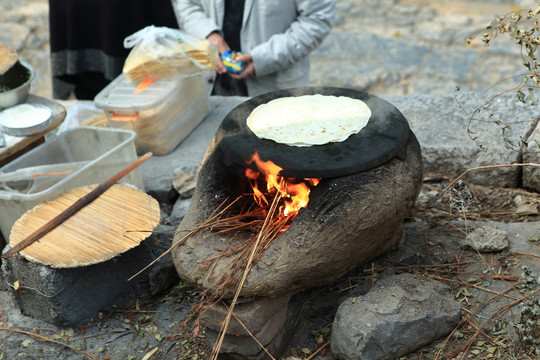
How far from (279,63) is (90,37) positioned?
2.23 meters

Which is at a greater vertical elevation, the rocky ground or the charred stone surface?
the charred stone surface

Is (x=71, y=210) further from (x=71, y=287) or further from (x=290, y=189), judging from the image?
(x=290, y=189)

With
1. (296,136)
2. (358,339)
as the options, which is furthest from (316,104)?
(358,339)

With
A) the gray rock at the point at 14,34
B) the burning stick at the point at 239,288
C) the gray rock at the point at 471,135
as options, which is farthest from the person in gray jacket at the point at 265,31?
the gray rock at the point at 14,34

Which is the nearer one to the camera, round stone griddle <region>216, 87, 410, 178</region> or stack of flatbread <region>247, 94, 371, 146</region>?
round stone griddle <region>216, 87, 410, 178</region>

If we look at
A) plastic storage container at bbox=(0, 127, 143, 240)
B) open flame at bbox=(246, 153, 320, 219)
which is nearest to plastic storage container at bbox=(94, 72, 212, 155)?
plastic storage container at bbox=(0, 127, 143, 240)

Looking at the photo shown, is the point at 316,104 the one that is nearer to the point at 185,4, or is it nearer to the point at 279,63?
the point at 279,63

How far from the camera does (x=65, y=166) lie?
11.9ft

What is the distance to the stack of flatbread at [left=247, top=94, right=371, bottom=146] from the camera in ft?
9.37

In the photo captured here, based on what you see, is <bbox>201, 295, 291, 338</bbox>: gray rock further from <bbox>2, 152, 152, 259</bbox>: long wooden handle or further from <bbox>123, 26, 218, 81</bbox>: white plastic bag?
<bbox>123, 26, 218, 81</bbox>: white plastic bag

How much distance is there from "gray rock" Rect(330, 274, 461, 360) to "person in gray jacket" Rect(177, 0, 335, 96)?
7.88ft

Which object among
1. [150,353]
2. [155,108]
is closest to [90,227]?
[150,353]

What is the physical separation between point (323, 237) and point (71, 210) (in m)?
1.54

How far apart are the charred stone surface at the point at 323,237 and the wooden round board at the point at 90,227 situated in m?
0.45
